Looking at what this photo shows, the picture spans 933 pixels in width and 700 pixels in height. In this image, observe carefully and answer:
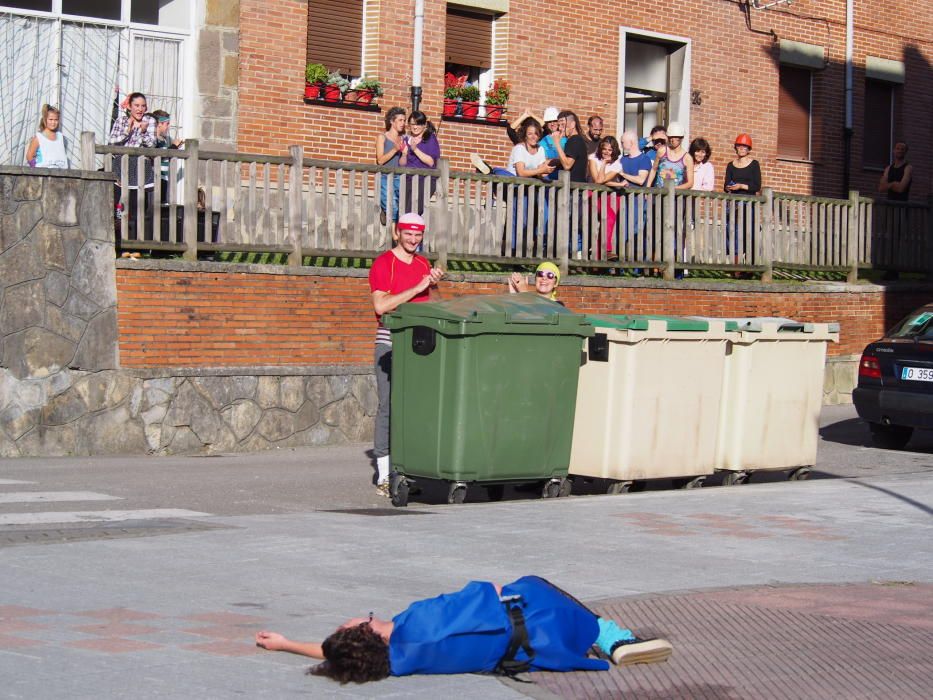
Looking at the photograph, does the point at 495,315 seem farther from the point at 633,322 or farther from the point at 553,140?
the point at 553,140

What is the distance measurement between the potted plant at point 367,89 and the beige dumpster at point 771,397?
26.9 ft

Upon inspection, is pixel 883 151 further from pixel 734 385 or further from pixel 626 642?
pixel 626 642

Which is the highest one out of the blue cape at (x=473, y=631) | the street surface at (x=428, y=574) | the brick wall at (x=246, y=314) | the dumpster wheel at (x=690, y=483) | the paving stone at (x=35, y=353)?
the brick wall at (x=246, y=314)

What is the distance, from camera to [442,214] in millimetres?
16172

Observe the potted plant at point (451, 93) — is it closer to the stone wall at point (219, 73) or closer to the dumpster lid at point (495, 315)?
the stone wall at point (219, 73)

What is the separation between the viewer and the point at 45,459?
43.4 ft

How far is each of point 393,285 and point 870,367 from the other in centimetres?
640

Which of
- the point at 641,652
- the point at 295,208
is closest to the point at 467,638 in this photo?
the point at 641,652

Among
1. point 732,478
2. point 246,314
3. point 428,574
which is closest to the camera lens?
point 428,574

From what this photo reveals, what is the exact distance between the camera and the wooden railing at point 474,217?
14.3m

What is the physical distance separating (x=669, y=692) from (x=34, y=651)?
2.46m

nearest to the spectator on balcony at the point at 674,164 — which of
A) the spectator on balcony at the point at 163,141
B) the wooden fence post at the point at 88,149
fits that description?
the spectator on balcony at the point at 163,141

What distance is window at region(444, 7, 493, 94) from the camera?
20.5 metres

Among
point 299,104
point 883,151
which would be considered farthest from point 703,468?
point 883,151
